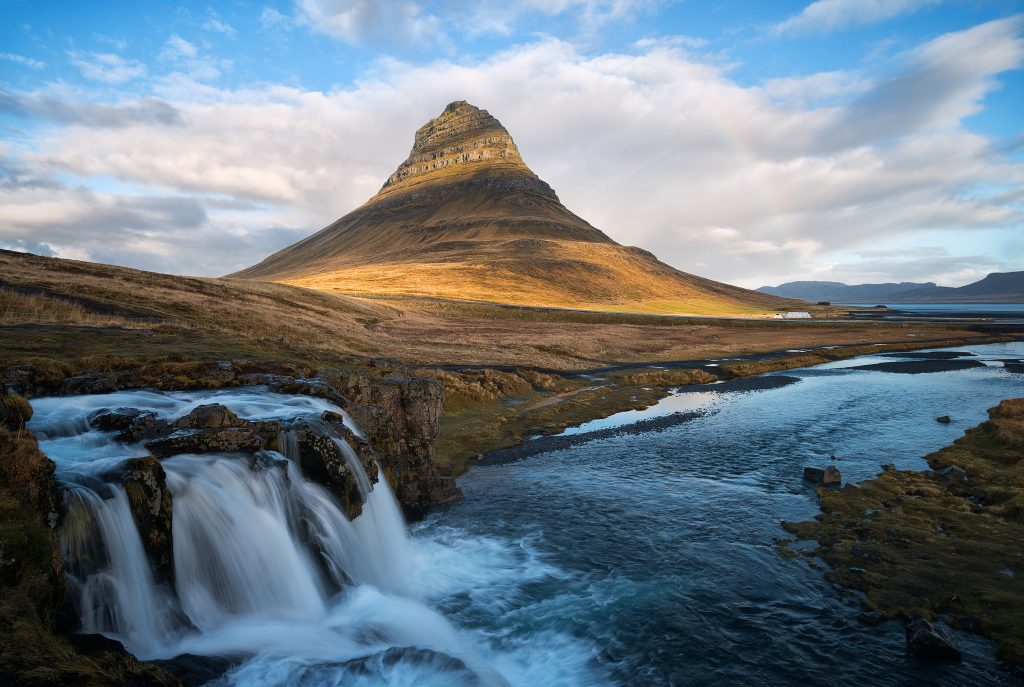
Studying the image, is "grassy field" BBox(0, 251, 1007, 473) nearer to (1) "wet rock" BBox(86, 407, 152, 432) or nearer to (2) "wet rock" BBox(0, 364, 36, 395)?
(2) "wet rock" BBox(0, 364, 36, 395)

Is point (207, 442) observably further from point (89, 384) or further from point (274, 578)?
point (89, 384)

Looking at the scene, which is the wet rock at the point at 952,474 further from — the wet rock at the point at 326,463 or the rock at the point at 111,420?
the rock at the point at 111,420

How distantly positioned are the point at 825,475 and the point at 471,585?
58.4 feet

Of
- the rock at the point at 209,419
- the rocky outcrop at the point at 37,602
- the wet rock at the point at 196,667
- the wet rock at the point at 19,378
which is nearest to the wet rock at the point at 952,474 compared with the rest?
the wet rock at the point at 196,667

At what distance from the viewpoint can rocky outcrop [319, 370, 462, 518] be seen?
23.6 metres

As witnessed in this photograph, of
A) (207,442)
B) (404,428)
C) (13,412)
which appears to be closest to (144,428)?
(207,442)

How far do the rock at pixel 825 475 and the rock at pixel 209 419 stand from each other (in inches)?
975

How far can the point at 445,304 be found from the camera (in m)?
126

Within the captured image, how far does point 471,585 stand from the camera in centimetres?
1761

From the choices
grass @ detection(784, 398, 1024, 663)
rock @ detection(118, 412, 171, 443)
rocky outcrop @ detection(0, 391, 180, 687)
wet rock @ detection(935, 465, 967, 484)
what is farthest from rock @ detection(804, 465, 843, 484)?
rock @ detection(118, 412, 171, 443)

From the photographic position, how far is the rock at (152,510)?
483 inches

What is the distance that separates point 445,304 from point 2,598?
390ft

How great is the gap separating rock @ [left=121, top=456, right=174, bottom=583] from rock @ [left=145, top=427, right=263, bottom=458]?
2.13 meters

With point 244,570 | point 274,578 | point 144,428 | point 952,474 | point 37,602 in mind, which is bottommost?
point 952,474
